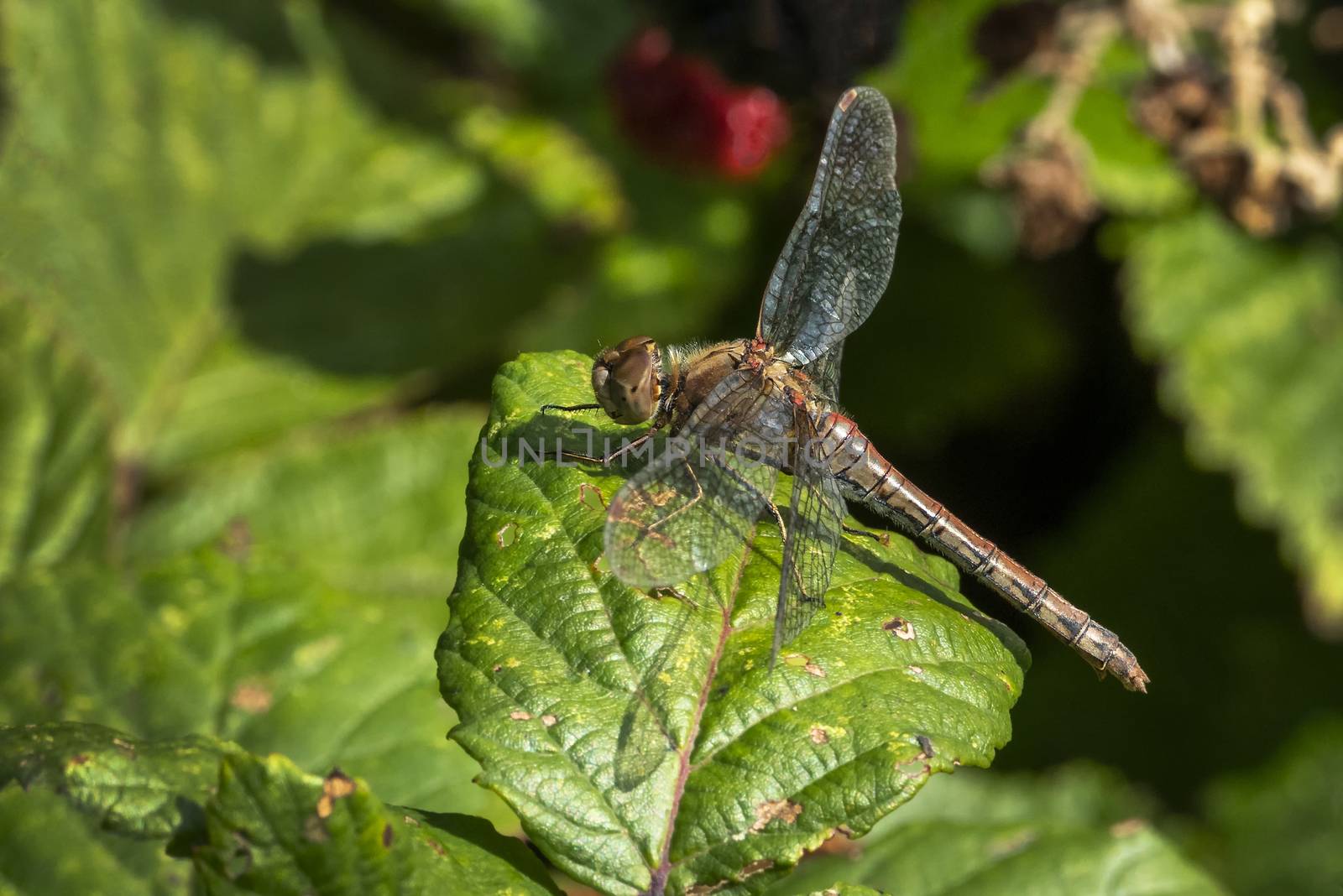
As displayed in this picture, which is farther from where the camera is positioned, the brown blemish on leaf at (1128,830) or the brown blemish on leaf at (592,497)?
the brown blemish on leaf at (1128,830)

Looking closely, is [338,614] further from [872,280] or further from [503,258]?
[503,258]

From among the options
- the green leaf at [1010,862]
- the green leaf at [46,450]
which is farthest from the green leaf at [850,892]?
the green leaf at [46,450]

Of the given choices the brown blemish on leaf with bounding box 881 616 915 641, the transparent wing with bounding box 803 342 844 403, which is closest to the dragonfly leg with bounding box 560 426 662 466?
the transparent wing with bounding box 803 342 844 403

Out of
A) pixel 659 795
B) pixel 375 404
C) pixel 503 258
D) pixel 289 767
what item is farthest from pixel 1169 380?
pixel 289 767

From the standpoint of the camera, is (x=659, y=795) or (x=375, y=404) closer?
(x=659, y=795)

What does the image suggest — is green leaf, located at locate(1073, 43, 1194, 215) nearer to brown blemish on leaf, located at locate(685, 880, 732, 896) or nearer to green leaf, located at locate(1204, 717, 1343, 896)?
green leaf, located at locate(1204, 717, 1343, 896)

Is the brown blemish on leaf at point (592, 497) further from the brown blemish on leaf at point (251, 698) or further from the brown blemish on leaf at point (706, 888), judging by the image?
the brown blemish on leaf at point (251, 698)
